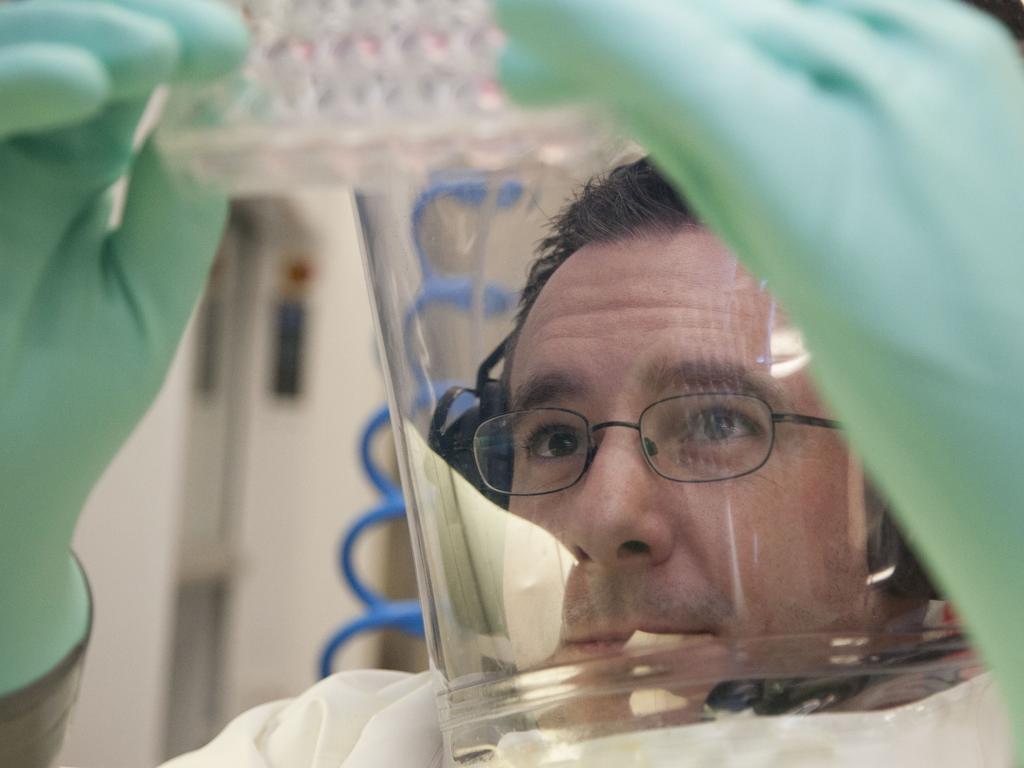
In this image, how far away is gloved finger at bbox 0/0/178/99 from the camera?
41 centimetres

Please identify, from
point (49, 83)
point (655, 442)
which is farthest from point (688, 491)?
point (49, 83)

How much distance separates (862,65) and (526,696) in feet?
1.15

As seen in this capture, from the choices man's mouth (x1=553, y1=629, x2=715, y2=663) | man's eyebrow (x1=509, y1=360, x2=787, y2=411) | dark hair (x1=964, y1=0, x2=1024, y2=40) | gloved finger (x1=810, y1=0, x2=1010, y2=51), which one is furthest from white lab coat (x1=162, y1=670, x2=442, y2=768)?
dark hair (x1=964, y1=0, x2=1024, y2=40)

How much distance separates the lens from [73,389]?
1.65 feet

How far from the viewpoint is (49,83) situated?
396 millimetres

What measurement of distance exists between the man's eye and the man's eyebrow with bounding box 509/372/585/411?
19 millimetres

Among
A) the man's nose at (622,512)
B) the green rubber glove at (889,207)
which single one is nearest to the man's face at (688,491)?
the man's nose at (622,512)

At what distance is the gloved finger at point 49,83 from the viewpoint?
1.30 ft

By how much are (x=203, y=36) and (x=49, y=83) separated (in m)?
0.06

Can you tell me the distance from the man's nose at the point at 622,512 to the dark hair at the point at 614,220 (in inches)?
3.2

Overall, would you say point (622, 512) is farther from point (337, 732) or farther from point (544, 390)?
point (337, 732)

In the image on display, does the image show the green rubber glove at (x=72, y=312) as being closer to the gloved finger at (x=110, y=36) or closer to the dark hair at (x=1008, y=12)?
the gloved finger at (x=110, y=36)

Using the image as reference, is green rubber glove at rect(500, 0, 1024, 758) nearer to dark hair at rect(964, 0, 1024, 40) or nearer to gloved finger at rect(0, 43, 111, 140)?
gloved finger at rect(0, 43, 111, 140)

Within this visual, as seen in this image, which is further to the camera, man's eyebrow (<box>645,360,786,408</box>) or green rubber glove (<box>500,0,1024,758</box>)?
man's eyebrow (<box>645,360,786,408</box>)
